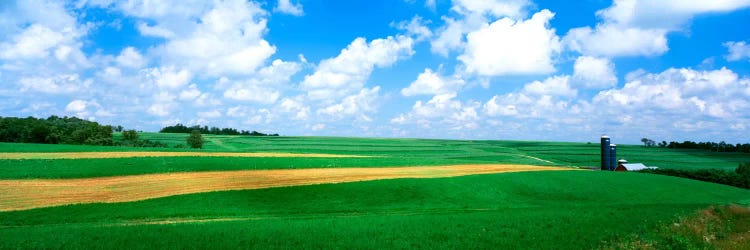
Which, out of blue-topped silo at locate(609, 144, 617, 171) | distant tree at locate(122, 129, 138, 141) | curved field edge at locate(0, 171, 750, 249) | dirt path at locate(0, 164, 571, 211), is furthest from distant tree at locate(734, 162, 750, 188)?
distant tree at locate(122, 129, 138, 141)

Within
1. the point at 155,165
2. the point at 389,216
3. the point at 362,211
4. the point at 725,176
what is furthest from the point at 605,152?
the point at 155,165

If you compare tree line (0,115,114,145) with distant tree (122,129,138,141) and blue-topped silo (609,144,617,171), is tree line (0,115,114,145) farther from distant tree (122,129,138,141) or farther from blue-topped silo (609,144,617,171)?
blue-topped silo (609,144,617,171)

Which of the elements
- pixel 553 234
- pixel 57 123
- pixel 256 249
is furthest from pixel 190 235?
pixel 57 123

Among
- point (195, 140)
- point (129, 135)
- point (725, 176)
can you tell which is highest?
point (129, 135)

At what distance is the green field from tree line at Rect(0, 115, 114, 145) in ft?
106

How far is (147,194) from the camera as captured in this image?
32.7 metres

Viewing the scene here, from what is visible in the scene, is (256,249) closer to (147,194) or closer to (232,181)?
(147,194)

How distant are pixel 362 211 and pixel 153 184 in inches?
660

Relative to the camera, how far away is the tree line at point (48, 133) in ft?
270

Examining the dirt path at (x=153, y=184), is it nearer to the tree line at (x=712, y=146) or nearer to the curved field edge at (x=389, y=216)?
the curved field edge at (x=389, y=216)

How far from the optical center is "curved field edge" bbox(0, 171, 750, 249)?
18328mm

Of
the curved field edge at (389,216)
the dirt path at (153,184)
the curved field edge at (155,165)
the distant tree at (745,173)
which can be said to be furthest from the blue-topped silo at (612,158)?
the dirt path at (153,184)

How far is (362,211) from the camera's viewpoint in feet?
103

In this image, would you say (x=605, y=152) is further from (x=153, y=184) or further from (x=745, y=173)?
(x=153, y=184)
